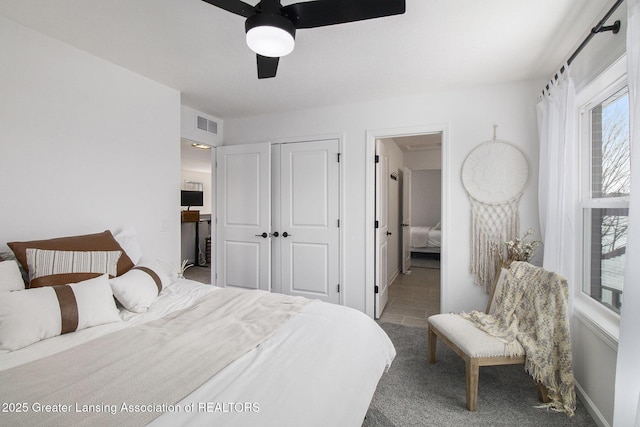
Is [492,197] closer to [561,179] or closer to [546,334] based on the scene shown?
[561,179]

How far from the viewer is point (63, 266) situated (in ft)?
5.80

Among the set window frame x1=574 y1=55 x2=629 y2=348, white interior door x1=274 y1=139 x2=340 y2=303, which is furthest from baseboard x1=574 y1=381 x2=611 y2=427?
white interior door x1=274 y1=139 x2=340 y2=303

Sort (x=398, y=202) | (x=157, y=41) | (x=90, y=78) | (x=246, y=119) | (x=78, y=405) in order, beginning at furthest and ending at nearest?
(x=398, y=202), (x=246, y=119), (x=90, y=78), (x=157, y=41), (x=78, y=405)

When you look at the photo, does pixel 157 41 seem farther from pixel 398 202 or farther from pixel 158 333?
pixel 398 202

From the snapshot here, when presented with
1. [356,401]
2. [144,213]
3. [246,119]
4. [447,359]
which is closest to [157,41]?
[144,213]

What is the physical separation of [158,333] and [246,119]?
311 centimetres

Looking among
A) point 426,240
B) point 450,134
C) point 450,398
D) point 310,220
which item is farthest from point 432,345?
point 426,240

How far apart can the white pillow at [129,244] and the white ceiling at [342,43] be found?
4.61 feet

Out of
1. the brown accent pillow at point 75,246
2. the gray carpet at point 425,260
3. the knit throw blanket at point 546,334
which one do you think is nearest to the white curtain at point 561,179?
the knit throw blanket at point 546,334

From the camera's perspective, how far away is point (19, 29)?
76.9 inches

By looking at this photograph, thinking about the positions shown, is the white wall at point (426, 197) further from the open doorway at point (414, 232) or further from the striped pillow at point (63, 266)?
the striped pillow at point (63, 266)

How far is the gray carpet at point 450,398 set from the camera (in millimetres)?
1789

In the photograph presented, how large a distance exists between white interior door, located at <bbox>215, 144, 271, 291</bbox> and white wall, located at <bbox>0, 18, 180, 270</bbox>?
0.90 metres

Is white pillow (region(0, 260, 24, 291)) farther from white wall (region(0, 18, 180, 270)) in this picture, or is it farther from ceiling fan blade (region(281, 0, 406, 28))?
ceiling fan blade (region(281, 0, 406, 28))
